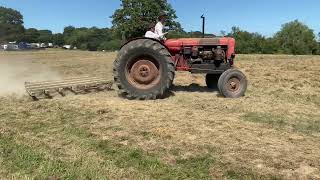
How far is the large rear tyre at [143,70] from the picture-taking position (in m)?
11.0

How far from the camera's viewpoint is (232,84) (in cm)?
1134

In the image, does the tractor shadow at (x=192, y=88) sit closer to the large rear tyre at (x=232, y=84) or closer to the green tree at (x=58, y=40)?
the large rear tyre at (x=232, y=84)

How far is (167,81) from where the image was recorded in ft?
36.0

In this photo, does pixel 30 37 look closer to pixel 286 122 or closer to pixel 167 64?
pixel 167 64

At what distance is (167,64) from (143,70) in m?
0.68

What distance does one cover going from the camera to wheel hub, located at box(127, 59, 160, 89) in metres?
11.2

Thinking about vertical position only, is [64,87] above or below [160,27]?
below

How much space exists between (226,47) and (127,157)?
642 centimetres


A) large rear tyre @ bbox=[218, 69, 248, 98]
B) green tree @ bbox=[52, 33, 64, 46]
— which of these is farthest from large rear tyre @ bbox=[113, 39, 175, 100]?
green tree @ bbox=[52, 33, 64, 46]

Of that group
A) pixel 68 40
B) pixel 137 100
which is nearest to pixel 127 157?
pixel 137 100

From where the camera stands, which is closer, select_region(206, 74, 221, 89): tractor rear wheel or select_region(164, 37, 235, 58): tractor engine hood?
select_region(164, 37, 235, 58): tractor engine hood

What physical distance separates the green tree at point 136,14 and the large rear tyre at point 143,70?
37462 mm

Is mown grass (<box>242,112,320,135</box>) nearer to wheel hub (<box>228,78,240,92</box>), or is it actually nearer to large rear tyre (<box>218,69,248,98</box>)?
large rear tyre (<box>218,69,248,98</box>)

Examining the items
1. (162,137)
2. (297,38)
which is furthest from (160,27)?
(297,38)
